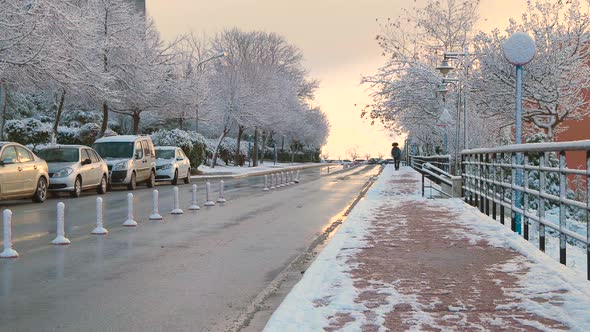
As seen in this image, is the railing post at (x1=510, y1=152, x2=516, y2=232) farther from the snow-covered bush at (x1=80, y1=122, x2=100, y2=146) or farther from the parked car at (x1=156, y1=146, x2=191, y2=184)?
the snow-covered bush at (x1=80, y1=122, x2=100, y2=146)

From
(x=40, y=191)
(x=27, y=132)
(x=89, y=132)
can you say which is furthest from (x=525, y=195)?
(x=89, y=132)

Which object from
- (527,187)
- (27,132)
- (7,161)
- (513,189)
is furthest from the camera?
(27,132)

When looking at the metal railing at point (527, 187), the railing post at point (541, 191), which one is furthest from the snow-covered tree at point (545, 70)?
the railing post at point (541, 191)

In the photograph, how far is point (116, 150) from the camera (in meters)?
26.7

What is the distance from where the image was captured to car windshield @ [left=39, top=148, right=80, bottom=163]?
22.3 m

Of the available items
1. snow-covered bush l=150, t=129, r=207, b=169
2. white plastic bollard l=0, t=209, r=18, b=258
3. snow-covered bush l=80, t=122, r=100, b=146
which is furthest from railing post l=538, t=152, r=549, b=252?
snow-covered bush l=80, t=122, r=100, b=146

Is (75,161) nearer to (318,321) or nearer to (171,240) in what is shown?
(171,240)

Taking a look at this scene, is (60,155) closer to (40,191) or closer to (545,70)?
(40,191)

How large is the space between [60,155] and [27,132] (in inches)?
797

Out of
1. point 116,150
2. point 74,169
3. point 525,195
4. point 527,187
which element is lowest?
point 525,195

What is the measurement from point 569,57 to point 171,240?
76.9 ft

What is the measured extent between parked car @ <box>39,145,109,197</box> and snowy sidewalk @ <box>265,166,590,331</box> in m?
12.3

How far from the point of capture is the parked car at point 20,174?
693 inches

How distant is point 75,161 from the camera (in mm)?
22125
